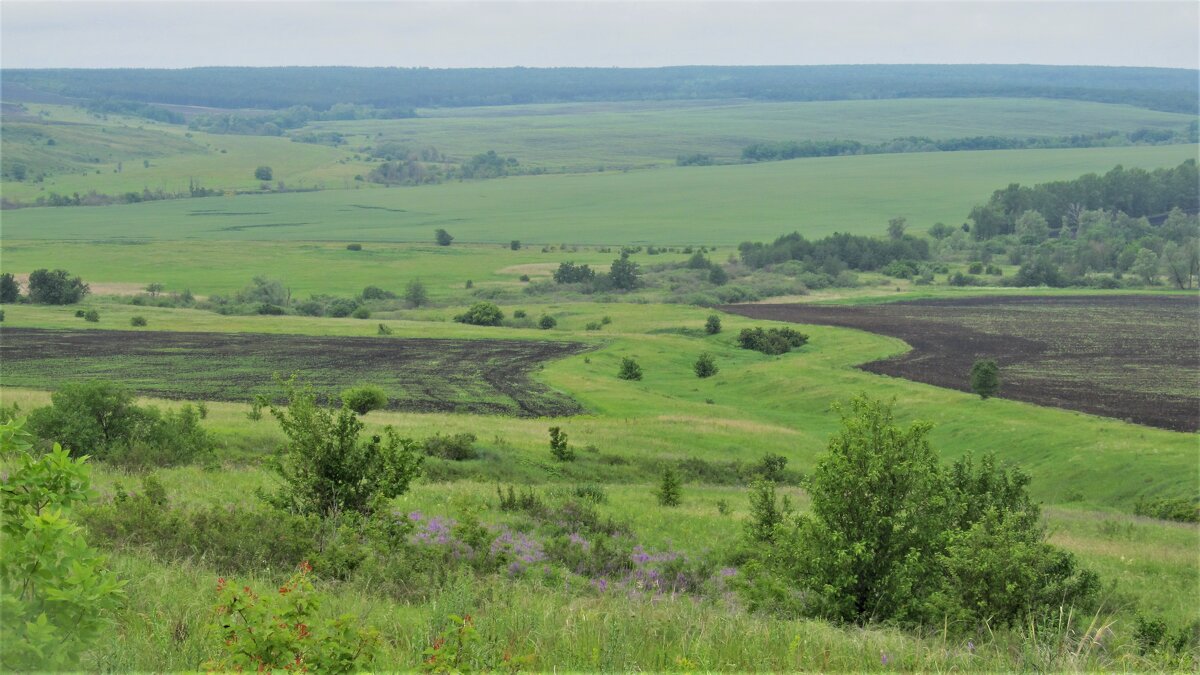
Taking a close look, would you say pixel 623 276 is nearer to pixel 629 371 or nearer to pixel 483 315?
pixel 483 315

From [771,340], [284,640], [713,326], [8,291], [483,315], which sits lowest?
[483,315]

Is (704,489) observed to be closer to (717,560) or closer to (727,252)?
(717,560)

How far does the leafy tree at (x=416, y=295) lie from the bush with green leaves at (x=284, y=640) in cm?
11260

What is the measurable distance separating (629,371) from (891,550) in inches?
2104

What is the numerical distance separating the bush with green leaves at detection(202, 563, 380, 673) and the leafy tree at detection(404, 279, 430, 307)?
11260 cm

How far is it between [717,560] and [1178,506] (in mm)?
21940

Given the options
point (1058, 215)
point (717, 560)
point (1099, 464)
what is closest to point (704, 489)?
point (717, 560)

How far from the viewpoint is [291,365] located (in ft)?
216

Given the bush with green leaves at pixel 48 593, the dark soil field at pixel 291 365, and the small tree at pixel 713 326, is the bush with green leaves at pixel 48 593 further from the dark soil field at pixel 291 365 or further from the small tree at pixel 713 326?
the small tree at pixel 713 326

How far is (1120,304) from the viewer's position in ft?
355

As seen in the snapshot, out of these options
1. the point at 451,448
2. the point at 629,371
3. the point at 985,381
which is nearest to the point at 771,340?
the point at 629,371

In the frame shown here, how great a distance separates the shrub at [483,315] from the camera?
9719cm

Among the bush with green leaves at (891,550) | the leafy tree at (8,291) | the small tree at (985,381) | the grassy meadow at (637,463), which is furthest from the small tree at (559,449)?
the leafy tree at (8,291)

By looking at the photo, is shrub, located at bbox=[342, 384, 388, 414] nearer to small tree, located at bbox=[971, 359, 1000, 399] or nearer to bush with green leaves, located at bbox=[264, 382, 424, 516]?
bush with green leaves, located at bbox=[264, 382, 424, 516]
